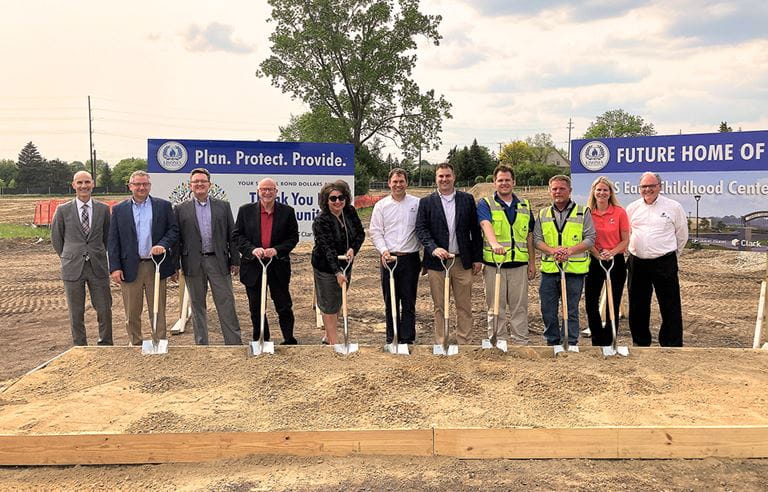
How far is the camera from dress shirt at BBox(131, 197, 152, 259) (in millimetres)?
5445

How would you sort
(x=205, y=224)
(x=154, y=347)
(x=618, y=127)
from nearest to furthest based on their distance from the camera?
(x=154, y=347)
(x=205, y=224)
(x=618, y=127)

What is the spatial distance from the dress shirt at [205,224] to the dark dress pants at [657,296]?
4209mm

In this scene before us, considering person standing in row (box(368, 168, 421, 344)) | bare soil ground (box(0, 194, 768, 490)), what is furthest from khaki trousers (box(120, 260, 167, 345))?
person standing in row (box(368, 168, 421, 344))

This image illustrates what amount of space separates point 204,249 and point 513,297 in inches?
120

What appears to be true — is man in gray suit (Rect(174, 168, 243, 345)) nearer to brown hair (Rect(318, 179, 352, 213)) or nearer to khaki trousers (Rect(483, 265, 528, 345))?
brown hair (Rect(318, 179, 352, 213))

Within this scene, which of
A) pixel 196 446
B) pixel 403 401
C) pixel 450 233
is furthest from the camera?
pixel 450 233

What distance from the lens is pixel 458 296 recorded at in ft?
18.1

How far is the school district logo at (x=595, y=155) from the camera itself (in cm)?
702

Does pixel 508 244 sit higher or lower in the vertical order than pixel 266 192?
lower

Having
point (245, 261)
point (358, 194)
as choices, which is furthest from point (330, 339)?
point (358, 194)

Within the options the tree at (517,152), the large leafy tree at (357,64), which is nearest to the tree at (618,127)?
the tree at (517,152)

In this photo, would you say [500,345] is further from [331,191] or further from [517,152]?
[517,152]

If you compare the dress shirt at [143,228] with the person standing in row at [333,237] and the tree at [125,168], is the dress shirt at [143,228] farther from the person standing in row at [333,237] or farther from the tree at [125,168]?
the tree at [125,168]

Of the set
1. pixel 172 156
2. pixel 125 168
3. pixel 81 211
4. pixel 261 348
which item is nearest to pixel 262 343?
pixel 261 348
